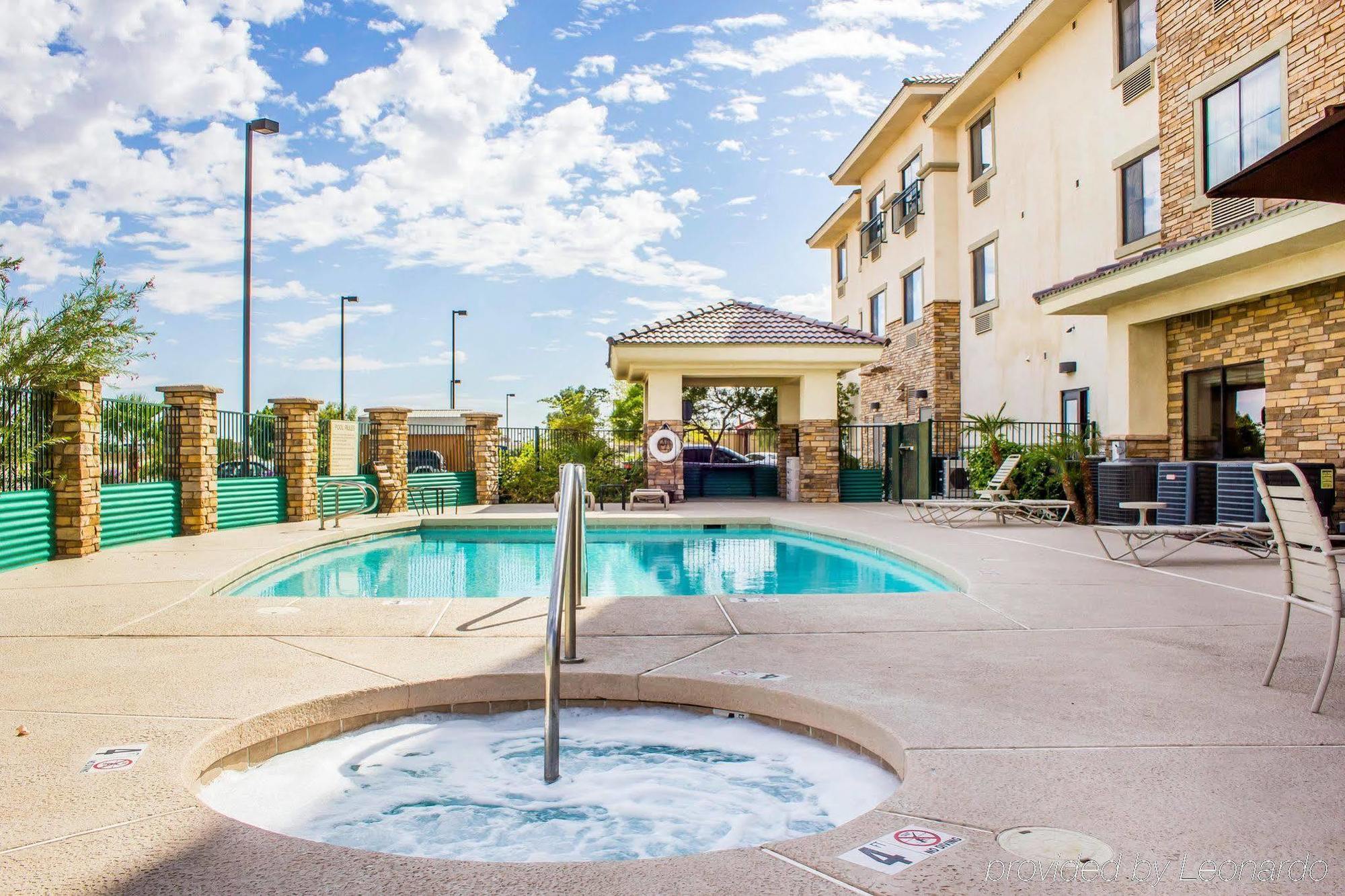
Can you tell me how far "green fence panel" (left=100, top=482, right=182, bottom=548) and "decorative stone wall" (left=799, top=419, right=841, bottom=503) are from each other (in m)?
11.7

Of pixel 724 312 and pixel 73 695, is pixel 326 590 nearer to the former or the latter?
pixel 73 695

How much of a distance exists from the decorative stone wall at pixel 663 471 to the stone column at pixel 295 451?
21.8 feet

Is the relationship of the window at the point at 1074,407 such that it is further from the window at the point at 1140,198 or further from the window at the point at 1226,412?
the window at the point at 1226,412

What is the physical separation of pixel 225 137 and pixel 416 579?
9953mm

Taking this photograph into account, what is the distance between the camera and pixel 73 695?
4137 millimetres

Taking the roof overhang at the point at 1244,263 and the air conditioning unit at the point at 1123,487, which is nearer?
the roof overhang at the point at 1244,263

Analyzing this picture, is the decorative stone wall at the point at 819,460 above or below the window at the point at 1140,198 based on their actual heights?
below

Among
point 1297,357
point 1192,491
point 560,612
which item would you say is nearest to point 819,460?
point 1192,491

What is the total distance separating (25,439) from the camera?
949cm

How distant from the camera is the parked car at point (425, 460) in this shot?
69.4 feet

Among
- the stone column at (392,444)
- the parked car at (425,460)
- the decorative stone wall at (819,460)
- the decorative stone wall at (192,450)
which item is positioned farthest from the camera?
the parked car at (425,460)

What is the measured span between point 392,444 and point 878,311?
629 inches

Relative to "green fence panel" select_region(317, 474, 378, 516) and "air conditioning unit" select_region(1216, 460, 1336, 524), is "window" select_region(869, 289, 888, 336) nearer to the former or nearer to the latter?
"air conditioning unit" select_region(1216, 460, 1336, 524)

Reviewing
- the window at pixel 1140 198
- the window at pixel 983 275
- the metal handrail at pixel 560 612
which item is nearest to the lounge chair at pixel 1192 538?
the metal handrail at pixel 560 612
